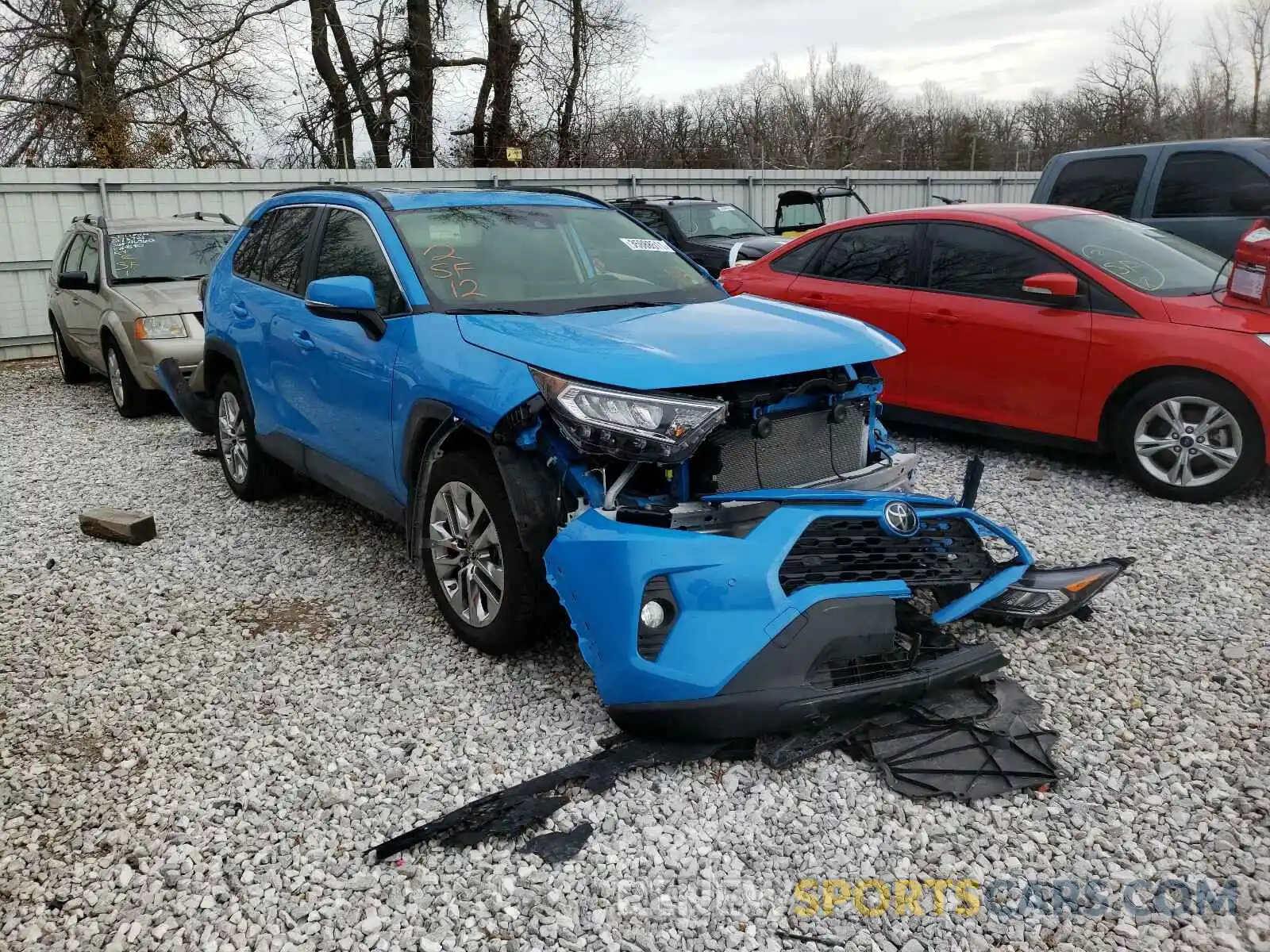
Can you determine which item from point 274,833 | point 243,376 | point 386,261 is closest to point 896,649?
point 274,833

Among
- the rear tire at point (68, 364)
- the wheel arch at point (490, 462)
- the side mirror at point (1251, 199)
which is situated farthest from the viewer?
the rear tire at point (68, 364)

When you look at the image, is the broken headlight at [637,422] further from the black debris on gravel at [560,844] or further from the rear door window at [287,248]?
the rear door window at [287,248]

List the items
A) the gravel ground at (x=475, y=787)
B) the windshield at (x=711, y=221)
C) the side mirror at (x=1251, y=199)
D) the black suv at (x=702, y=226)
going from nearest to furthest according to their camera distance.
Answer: the gravel ground at (x=475, y=787)
the side mirror at (x=1251, y=199)
the black suv at (x=702, y=226)
the windshield at (x=711, y=221)

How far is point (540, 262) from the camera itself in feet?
14.5

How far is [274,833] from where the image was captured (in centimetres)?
292

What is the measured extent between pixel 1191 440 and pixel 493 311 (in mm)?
4015

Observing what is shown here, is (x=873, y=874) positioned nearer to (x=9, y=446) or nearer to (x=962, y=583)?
(x=962, y=583)

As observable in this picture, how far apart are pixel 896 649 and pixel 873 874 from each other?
789 millimetres

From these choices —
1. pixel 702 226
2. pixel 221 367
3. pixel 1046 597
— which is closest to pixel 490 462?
pixel 1046 597

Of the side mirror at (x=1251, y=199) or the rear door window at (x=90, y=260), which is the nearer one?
the side mirror at (x=1251, y=199)

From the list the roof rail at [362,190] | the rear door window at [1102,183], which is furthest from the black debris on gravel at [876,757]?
the rear door window at [1102,183]

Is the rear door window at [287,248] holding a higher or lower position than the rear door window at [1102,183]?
lower

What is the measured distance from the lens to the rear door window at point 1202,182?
7754 millimetres

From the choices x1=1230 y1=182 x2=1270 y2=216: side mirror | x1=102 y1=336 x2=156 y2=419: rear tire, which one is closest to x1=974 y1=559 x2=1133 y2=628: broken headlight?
x1=1230 y1=182 x2=1270 y2=216: side mirror
